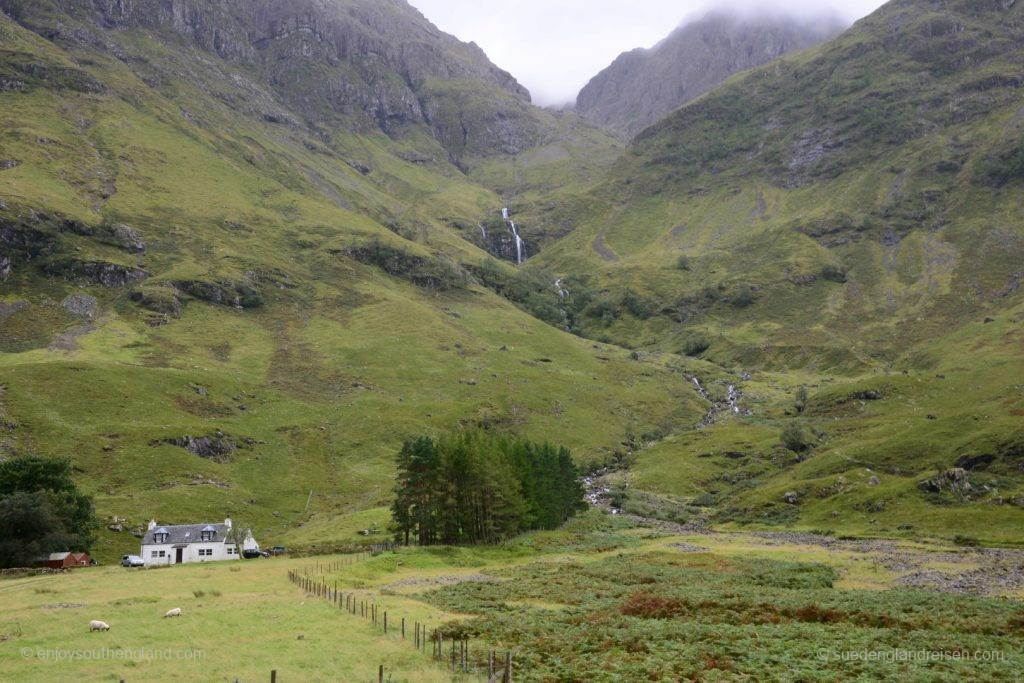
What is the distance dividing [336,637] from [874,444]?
133m

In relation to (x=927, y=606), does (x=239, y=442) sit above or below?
above

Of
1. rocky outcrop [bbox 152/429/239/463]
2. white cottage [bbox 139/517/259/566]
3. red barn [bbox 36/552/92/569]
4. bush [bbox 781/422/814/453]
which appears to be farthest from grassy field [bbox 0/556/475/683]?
bush [bbox 781/422/814/453]

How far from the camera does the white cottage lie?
9531cm

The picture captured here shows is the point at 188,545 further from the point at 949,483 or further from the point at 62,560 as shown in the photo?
the point at 949,483

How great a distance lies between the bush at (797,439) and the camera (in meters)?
165

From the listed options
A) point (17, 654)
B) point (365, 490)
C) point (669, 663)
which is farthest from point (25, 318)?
point (669, 663)

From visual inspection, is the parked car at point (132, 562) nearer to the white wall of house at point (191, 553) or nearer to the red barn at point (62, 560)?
the white wall of house at point (191, 553)

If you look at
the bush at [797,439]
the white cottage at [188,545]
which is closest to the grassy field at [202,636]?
the white cottage at [188,545]

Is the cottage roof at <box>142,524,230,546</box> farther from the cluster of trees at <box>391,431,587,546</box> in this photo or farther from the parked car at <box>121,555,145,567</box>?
the cluster of trees at <box>391,431,587,546</box>

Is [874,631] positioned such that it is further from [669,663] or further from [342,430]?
[342,430]

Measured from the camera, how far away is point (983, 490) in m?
105

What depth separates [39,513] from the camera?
83.0 metres

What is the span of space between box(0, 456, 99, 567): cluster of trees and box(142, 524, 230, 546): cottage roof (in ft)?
24.3

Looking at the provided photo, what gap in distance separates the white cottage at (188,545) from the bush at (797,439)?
123559mm
